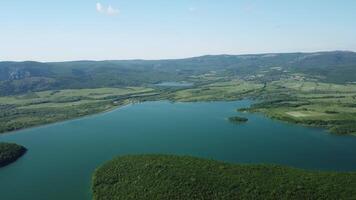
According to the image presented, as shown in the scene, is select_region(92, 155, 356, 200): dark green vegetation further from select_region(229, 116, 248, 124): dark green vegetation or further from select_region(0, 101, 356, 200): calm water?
select_region(229, 116, 248, 124): dark green vegetation

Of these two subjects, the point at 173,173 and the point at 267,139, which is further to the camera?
the point at 267,139

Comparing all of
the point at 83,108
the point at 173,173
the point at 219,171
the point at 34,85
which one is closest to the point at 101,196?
the point at 173,173

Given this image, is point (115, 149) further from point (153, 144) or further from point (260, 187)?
point (260, 187)

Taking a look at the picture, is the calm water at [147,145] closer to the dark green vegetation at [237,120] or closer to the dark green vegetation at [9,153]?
the dark green vegetation at [9,153]

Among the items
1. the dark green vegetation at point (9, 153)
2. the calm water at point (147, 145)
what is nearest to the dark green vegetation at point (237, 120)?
the calm water at point (147, 145)

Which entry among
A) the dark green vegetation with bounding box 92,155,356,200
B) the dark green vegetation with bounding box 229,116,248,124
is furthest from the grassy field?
the dark green vegetation with bounding box 92,155,356,200

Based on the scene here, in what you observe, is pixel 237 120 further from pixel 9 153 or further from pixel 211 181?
pixel 9 153
